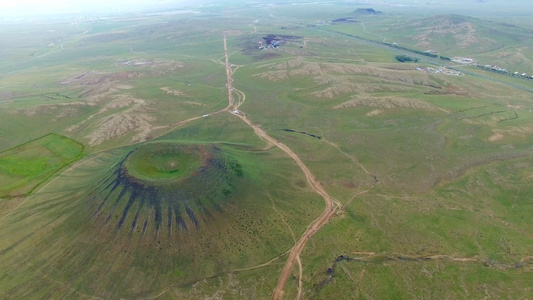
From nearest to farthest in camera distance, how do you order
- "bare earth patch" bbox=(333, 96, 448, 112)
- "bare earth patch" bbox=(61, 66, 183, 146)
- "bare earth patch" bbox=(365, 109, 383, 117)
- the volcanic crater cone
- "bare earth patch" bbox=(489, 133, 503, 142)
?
1. the volcanic crater cone
2. "bare earth patch" bbox=(489, 133, 503, 142)
3. "bare earth patch" bbox=(61, 66, 183, 146)
4. "bare earth patch" bbox=(365, 109, 383, 117)
5. "bare earth patch" bbox=(333, 96, 448, 112)

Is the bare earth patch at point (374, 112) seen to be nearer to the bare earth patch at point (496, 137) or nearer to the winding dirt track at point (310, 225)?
the bare earth patch at point (496, 137)

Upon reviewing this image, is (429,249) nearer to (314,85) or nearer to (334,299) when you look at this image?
(334,299)

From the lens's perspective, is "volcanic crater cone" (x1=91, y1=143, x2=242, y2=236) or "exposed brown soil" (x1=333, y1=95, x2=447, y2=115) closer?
"volcanic crater cone" (x1=91, y1=143, x2=242, y2=236)

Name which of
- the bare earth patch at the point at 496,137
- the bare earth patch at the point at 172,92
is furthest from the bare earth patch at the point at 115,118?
the bare earth patch at the point at 496,137

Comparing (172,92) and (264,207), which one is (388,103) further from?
(172,92)

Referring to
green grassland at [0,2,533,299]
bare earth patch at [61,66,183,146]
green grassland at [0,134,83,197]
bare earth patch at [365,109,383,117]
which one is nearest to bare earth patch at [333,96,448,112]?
bare earth patch at [365,109,383,117]

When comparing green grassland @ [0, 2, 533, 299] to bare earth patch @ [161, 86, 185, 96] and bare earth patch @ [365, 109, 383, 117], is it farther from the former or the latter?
bare earth patch @ [161, 86, 185, 96]

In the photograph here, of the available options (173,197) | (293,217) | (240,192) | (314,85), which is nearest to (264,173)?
(240,192)

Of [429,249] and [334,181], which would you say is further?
[334,181]
